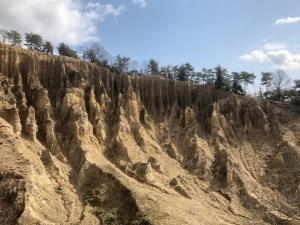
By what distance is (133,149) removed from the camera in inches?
1378

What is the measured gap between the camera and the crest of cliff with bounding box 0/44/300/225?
2419 cm

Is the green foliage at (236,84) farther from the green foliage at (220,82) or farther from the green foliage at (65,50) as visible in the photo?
the green foliage at (65,50)

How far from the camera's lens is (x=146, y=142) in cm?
3691

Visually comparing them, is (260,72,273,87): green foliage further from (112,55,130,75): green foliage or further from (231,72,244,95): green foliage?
(112,55,130,75): green foliage

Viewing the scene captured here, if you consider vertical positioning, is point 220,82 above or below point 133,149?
above

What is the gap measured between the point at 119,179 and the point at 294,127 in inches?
1083

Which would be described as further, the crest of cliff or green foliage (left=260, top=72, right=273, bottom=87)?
green foliage (left=260, top=72, right=273, bottom=87)

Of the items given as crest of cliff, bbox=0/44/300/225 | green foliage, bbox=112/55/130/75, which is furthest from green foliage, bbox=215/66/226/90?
green foliage, bbox=112/55/130/75

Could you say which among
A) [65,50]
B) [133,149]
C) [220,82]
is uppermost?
[65,50]

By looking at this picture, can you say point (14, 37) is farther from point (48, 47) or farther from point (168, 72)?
point (168, 72)

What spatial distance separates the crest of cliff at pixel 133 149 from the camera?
24188 millimetres

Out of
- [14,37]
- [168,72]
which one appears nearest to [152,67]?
[168,72]

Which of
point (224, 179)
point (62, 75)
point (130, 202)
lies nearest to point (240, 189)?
point (224, 179)

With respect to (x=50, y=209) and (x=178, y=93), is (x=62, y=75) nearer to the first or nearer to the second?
(x=178, y=93)
